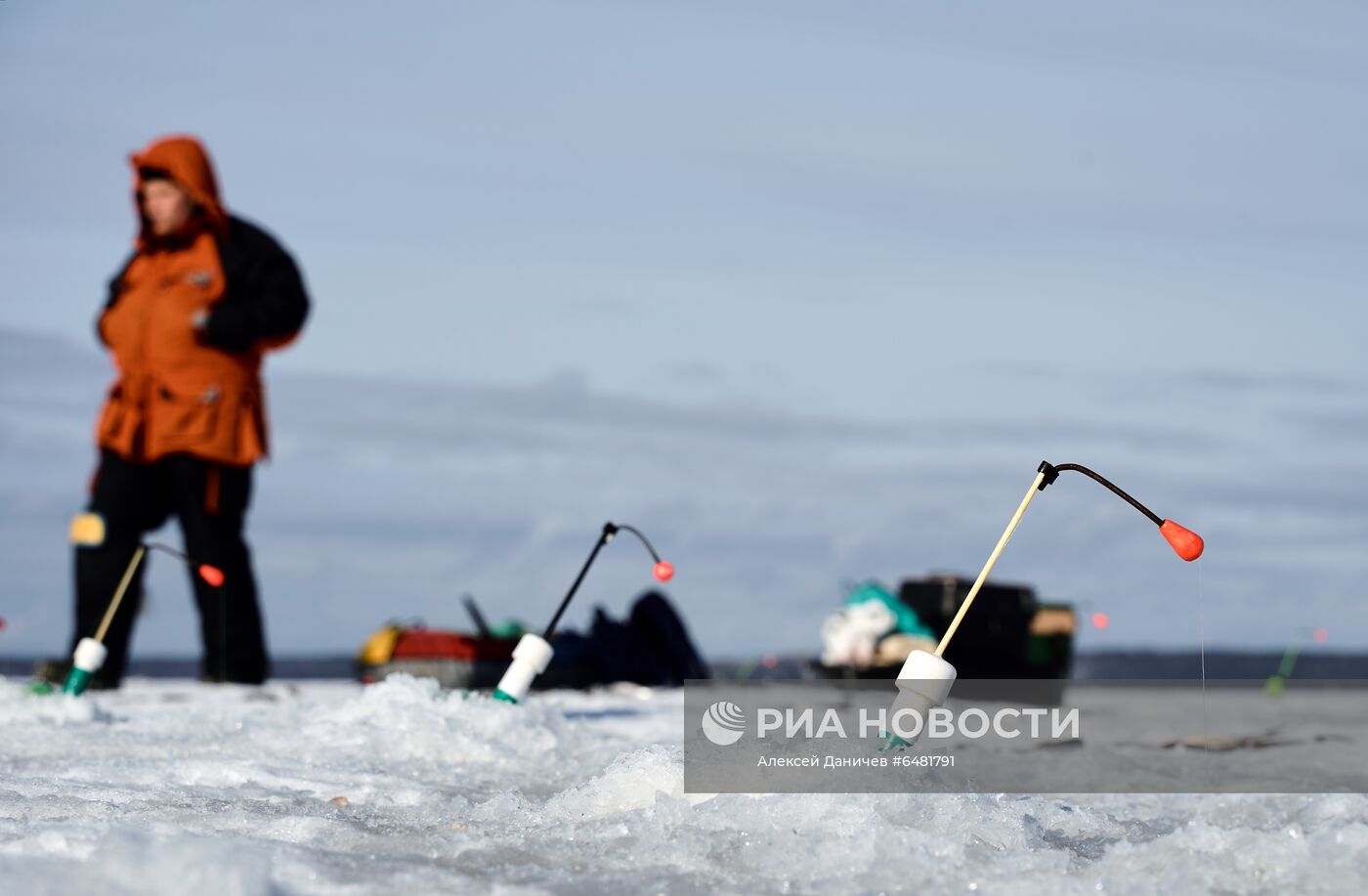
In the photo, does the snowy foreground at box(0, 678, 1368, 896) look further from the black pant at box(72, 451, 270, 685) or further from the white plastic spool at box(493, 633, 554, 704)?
the black pant at box(72, 451, 270, 685)

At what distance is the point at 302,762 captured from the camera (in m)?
5.24

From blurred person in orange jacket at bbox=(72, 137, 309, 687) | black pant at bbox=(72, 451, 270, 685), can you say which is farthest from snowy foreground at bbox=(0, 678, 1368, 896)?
blurred person in orange jacket at bbox=(72, 137, 309, 687)

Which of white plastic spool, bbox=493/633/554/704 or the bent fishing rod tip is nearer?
the bent fishing rod tip

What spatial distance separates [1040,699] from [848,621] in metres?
1.84

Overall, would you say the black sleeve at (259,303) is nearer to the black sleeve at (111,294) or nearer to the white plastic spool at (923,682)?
the black sleeve at (111,294)

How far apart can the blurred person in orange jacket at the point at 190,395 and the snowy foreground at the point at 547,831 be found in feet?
12.2

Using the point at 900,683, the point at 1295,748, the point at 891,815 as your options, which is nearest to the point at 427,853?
the point at 891,815

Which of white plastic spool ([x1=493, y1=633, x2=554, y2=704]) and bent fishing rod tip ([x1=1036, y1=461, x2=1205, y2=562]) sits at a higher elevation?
bent fishing rod tip ([x1=1036, y1=461, x2=1205, y2=562])

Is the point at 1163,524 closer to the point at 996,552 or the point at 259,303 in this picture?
the point at 996,552

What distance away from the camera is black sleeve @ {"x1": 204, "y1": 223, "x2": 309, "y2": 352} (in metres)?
9.23

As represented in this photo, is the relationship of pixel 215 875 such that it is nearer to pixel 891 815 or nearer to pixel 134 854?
pixel 134 854

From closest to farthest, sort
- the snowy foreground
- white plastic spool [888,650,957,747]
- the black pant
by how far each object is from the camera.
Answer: the snowy foreground < white plastic spool [888,650,957,747] < the black pant

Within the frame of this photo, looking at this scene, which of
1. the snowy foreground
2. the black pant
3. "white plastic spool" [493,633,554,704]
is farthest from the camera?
the black pant

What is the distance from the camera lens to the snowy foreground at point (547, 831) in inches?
122
